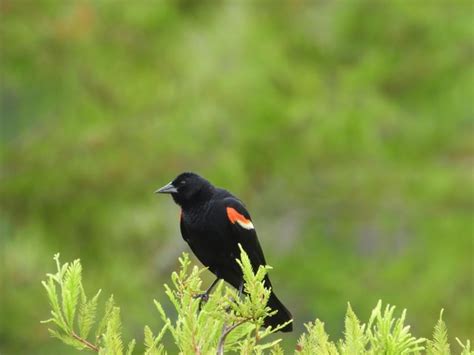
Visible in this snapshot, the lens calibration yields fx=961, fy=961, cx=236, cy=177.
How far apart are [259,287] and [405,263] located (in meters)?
12.3

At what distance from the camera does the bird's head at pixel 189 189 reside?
11.0 feet

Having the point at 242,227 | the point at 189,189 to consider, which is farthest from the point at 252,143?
the point at 242,227

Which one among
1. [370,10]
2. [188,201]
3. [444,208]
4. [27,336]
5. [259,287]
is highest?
[370,10]

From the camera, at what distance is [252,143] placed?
13594 millimetres

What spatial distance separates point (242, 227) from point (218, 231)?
9cm

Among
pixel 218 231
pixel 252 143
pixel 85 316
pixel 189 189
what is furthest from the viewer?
pixel 252 143

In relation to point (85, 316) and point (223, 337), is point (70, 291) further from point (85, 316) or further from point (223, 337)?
point (223, 337)

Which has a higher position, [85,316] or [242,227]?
[242,227]

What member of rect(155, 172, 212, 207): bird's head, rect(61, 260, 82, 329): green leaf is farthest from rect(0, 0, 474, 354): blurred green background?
rect(61, 260, 82, 329): green leaf

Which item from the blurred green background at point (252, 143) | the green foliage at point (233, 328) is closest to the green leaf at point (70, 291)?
the green foliage at point (233, 328)

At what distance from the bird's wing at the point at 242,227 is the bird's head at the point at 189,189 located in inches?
3.9

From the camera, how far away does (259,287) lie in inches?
84.0

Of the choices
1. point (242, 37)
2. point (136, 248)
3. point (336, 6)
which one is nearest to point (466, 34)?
point (336, 6)

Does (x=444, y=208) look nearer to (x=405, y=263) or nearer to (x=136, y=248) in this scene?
(x=405, y=263)
